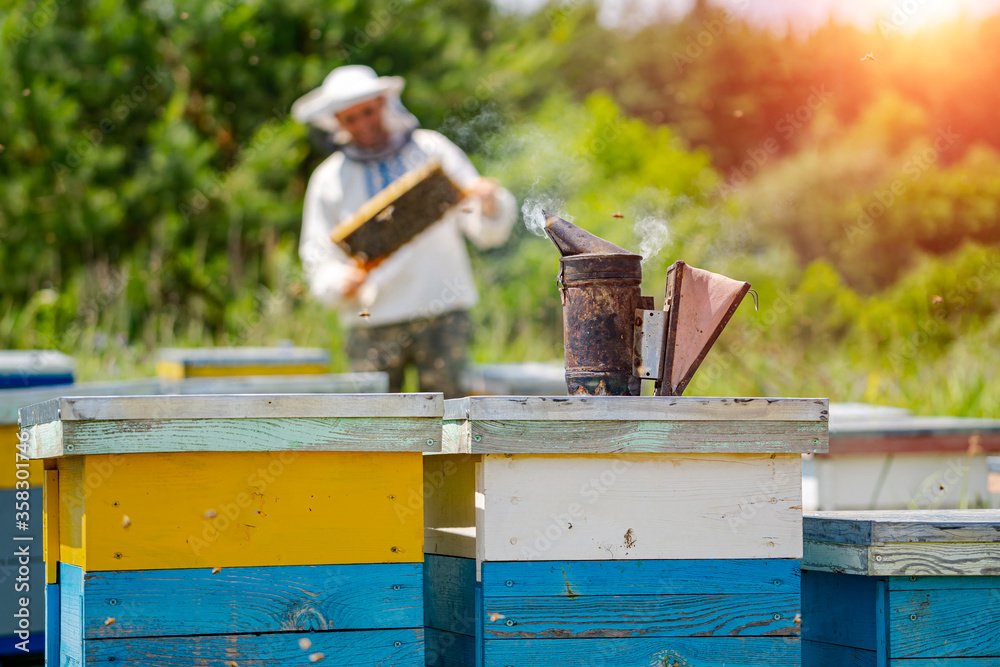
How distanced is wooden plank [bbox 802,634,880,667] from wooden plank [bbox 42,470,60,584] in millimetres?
1462

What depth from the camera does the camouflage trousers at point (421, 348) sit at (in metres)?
4.41

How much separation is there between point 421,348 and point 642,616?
2.79 meters

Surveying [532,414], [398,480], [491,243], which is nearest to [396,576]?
[398,480]

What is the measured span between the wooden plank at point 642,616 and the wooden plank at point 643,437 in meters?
0.25

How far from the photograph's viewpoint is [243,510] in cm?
163

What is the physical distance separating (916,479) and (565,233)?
2698 mm

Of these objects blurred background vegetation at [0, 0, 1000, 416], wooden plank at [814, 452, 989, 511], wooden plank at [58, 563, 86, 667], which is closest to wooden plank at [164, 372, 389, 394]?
blurred background vegetation at [0, 0, 1000, 416]

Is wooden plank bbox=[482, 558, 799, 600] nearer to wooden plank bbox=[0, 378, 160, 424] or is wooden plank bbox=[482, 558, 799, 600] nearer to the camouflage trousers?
wooden plank bbox=[0, 378, 160, 424]

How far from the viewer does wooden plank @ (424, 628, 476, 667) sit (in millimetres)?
1848

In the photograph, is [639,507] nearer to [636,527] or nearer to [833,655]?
[636,527]

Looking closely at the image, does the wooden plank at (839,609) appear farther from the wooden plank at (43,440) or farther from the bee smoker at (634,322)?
the wooden plank at (43,440)

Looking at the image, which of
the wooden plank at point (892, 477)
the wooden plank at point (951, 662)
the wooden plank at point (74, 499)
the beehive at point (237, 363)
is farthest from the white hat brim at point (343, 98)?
the wooden plank at point (951, 662)

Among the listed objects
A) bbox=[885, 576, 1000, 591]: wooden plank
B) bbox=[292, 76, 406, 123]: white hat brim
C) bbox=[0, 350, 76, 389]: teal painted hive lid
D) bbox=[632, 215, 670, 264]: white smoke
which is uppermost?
bbox=[632, 215, 670, 264]: white smoke

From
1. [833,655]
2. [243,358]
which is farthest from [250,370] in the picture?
[833,655]
